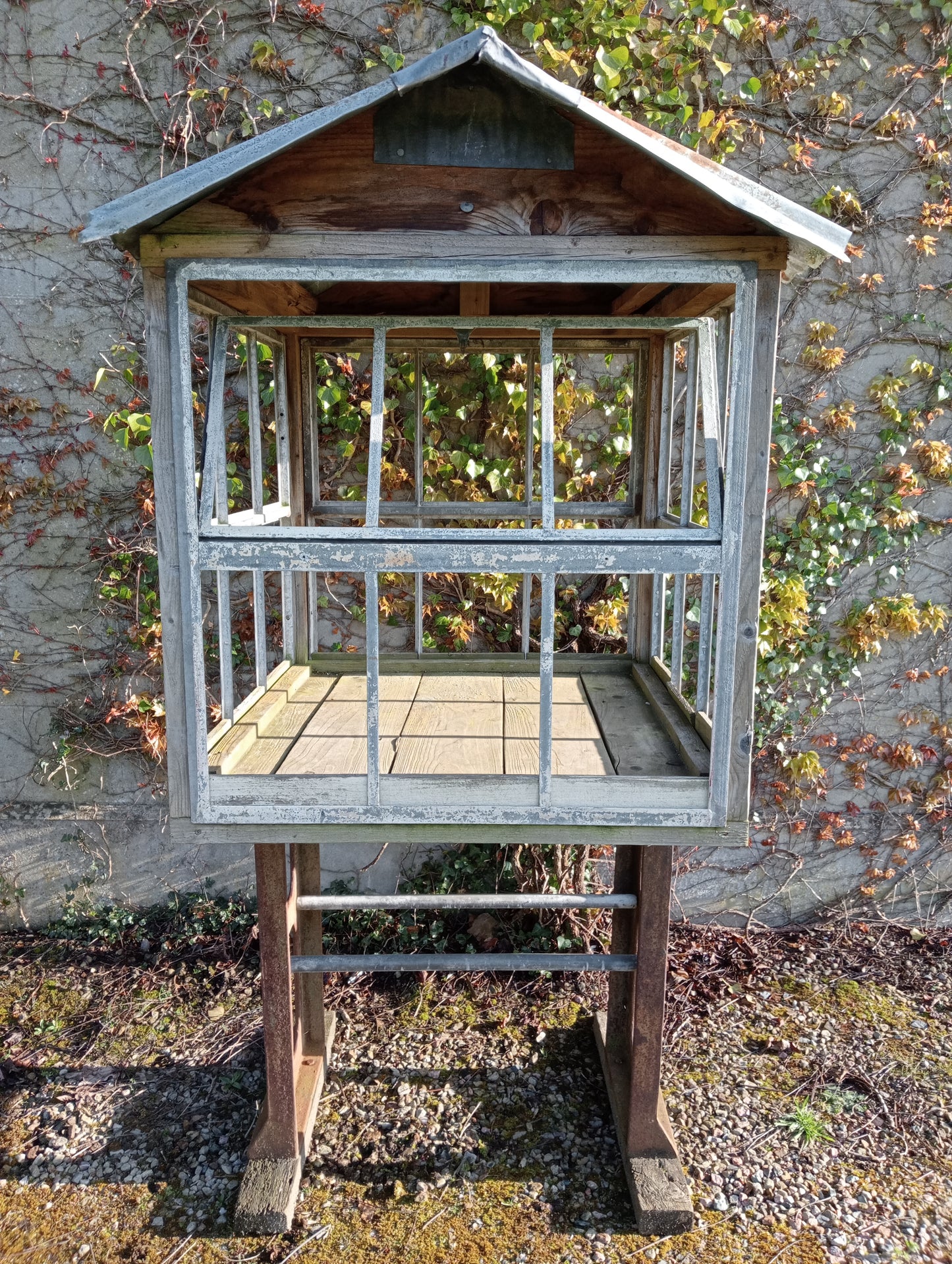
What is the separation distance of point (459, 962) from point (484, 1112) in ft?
2.46

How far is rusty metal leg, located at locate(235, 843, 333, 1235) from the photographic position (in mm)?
2541

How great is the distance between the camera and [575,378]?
4.07 m

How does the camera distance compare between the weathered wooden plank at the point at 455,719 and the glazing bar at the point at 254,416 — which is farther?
the glazing bar at the point at 254,416

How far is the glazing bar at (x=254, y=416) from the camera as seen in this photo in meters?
2.77

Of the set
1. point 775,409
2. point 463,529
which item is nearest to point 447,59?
point 463,529

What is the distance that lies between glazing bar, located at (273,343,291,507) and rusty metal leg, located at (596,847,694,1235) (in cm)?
168

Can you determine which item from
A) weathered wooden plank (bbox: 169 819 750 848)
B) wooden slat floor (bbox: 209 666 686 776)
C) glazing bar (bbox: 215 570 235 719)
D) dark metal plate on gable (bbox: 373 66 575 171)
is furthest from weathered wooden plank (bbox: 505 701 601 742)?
dark metal plate on gable (bbox: 373 66 575 171)

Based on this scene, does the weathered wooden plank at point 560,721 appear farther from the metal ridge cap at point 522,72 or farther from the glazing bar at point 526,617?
the metal ridge cap at point 522,72

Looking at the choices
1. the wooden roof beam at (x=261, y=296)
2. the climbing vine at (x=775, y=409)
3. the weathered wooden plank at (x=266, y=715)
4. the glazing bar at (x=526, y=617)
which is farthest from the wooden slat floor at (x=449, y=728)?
the wooden roof beam at (x=261, y=296)

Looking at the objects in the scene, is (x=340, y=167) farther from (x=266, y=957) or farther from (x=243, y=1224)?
(x=243, y=1224)

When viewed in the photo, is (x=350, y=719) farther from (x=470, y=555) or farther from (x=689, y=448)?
(x=689, y=448)

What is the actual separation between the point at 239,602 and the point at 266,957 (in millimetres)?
2018

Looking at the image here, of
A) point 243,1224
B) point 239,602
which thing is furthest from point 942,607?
point 243,1224

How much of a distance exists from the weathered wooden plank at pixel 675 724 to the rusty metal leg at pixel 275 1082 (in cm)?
114
